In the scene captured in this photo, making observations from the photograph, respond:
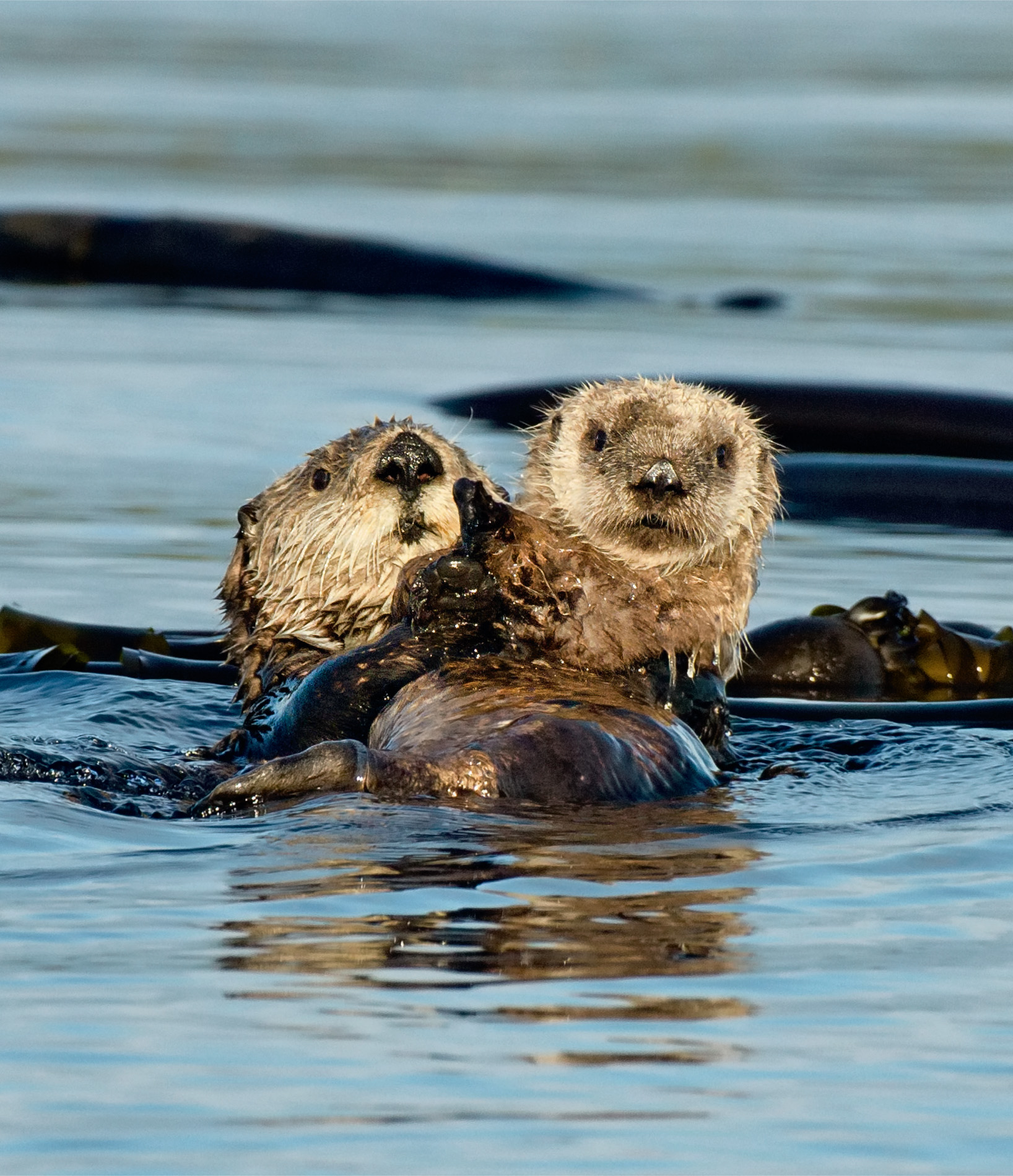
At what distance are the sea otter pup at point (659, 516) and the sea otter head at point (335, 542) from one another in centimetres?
33

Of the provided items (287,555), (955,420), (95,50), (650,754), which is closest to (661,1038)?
(650,754)

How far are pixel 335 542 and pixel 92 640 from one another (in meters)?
1.44

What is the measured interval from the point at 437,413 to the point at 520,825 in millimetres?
6169

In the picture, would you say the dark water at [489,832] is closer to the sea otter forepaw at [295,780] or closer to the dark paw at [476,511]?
the sea otter forepaw at [295,780]

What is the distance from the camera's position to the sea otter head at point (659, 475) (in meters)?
5.10

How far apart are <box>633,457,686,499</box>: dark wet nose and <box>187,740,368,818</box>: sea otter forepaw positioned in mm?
1058

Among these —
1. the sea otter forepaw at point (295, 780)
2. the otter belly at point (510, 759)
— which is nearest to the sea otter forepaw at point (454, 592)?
the otter belly at point (510, 759)

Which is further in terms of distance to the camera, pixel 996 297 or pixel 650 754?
pixel 996 297

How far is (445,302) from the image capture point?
45.9 feet

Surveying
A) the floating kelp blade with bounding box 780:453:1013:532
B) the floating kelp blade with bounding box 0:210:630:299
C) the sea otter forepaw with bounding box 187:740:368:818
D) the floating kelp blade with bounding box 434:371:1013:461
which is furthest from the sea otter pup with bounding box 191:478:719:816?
the floating kelp blade with bounding box 0:210:630:299

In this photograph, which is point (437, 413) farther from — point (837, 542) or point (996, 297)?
point (996, 297)

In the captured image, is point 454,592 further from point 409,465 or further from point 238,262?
point 238,262

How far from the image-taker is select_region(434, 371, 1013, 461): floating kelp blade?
9750 millimetres

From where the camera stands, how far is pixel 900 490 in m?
9.27
